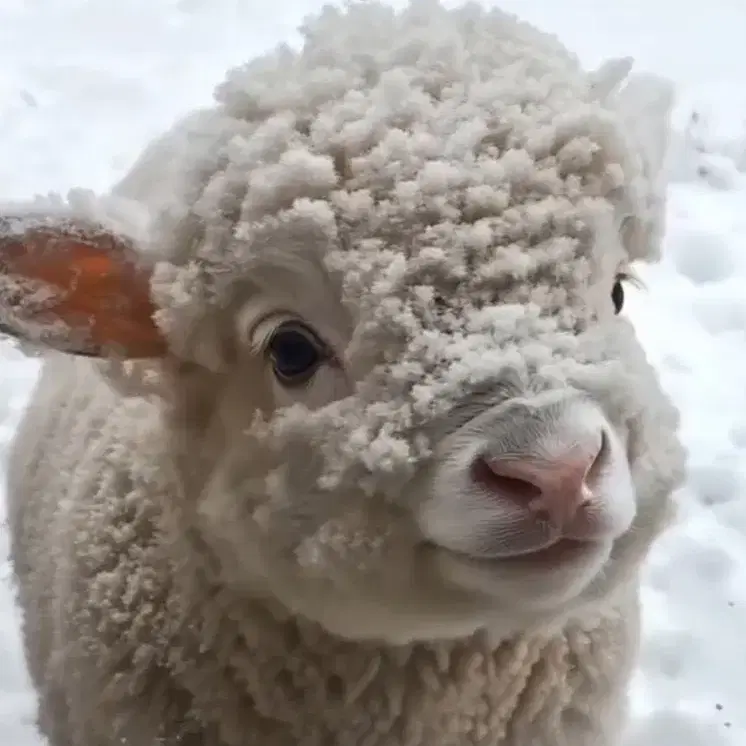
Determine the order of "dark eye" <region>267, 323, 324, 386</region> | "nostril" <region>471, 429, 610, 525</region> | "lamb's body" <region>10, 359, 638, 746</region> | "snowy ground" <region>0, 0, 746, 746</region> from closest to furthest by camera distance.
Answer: "nostril" <region>471, 429, 610, 525</region> → "dark eye" <region>267, 323, 324, 386</region> → "lamb's body" <region>10, 359, 638, 746</region> → "snowy ground" <region>0, 0, 746, 746</region>

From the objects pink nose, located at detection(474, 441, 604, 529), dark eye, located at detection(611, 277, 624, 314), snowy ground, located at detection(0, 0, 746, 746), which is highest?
snowy ground, located at detection(0, 0, 746, 746)

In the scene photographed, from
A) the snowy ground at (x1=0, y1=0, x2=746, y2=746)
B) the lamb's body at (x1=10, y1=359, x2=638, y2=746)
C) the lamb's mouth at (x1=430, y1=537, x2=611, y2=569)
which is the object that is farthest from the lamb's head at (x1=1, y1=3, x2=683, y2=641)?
the snowy ground at (x1=0, y1=0, x2=746, y2=746)

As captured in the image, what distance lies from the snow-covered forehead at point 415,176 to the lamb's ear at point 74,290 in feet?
0.16

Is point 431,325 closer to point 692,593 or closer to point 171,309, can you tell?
point 171,309

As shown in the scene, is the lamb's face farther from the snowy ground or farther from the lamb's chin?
the snowy ground

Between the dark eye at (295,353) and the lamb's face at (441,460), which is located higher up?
the dark eye at (295,353)

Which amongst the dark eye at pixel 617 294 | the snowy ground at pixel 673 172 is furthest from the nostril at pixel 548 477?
the snowy ground at pixel 673 172

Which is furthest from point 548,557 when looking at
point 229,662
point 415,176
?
point 229,662

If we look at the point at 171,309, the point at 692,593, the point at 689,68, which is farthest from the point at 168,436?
the point at 689,68

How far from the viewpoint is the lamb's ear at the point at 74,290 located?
1.08 m

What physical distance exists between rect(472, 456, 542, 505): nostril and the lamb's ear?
15.7 inches

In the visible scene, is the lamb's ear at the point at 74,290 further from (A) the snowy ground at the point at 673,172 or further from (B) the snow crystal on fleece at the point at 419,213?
(A) the snowy ground at the point at 673,172

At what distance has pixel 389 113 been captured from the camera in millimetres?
981

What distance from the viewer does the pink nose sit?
86cm
